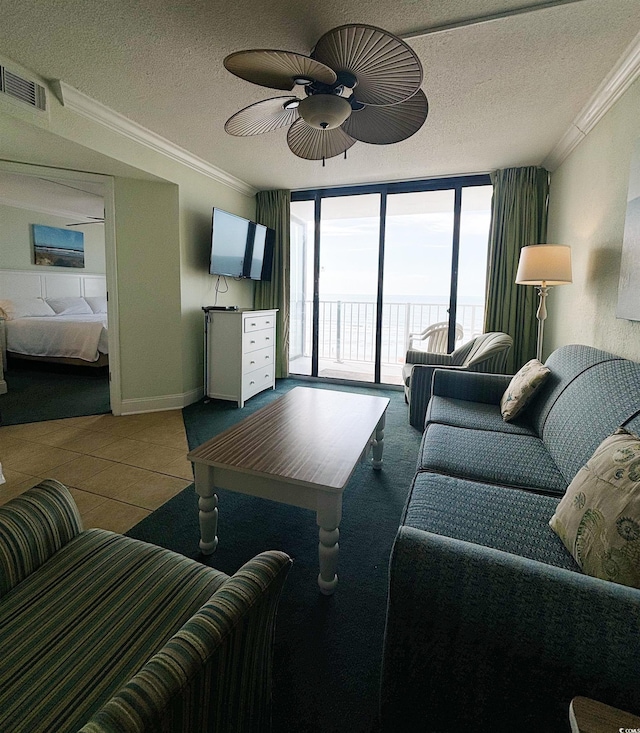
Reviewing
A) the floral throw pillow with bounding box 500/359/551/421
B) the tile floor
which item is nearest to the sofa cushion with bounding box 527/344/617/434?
the floral throw pillow with bounding box 500/359/551/421

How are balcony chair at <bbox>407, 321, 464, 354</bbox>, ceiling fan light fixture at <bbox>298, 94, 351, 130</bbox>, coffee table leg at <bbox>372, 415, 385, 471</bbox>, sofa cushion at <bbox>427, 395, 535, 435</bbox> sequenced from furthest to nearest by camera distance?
balcony chair at <bbox>407, 321, 464, 354</bbox> < coffee table leg at <bbox>372, 415, 385, 471</bbox> < sofa cushion at <bbox>427, 395, 535, 435</bbox> < ceiling fan light fixture at <bbox>298, 94, 351, 130</bbox>

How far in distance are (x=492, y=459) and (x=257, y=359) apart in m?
2.97

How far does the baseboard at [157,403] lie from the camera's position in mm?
3611

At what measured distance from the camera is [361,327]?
239 inches

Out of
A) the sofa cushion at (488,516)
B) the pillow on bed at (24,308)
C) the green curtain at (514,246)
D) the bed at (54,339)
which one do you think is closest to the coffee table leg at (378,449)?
the sofa cushion at (488,516)

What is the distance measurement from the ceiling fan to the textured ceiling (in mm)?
377

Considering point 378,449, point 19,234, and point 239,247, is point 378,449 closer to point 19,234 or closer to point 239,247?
point 239,247

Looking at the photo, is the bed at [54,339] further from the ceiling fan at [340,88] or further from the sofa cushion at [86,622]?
the sofa cushion at [86,622]

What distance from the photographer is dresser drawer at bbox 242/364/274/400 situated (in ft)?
13.1

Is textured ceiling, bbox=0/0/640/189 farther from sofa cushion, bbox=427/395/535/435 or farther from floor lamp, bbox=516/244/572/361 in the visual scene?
sofa cushion, bbox=427/395/535/435

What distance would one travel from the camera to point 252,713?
770mm

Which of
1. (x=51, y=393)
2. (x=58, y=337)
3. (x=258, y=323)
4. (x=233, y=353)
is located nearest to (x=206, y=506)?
(x=233, y=353)

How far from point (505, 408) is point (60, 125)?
327 centimetres

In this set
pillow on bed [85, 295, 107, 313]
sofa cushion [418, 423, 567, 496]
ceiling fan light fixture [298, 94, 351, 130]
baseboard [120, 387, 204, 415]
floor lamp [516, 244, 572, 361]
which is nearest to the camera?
sofa cushion [418, 423, 567, 496]
